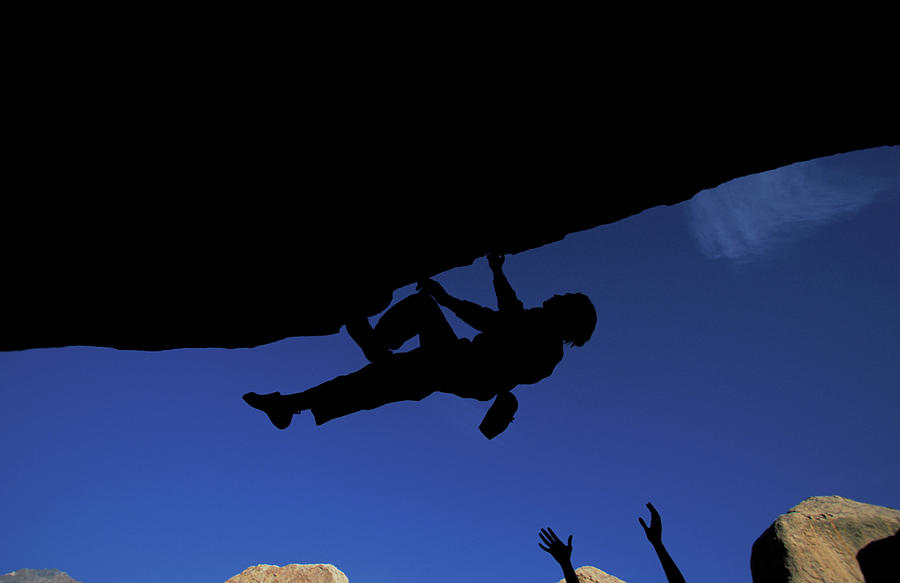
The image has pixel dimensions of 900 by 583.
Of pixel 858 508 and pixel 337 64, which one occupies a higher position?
pixel 337 64

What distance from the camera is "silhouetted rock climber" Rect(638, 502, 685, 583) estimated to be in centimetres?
376

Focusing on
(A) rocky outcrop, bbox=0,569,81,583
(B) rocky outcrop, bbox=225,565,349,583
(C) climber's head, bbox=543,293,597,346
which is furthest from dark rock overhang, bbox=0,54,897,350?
(A) rocky outcrop, bbox=0,569,81,583

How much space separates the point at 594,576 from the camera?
63.5 ft

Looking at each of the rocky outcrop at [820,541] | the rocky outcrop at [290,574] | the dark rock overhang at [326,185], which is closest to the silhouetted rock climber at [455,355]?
the dark rock overhang at [326,185]

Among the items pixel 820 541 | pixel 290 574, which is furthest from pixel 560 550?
pixel 290 574

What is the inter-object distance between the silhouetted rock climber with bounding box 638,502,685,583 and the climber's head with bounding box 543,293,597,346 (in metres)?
1.89

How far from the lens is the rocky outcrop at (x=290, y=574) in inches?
796

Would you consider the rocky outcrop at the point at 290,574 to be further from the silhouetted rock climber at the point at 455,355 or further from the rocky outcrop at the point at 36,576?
the rocky outcrop at the point at 36,576

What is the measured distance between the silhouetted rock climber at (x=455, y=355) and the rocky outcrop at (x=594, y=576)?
1937 centimetres

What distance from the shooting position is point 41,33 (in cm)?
248

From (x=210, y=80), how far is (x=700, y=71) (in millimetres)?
3547

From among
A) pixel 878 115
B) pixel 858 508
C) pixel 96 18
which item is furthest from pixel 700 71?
pixel 858 508

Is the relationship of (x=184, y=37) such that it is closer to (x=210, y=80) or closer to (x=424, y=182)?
(x=210, y=80)

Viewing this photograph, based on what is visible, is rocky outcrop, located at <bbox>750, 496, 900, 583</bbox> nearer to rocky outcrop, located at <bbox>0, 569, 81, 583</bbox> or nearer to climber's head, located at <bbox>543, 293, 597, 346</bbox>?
climber's head, located at <bbox>543, 293, 597, 346</bbox>
